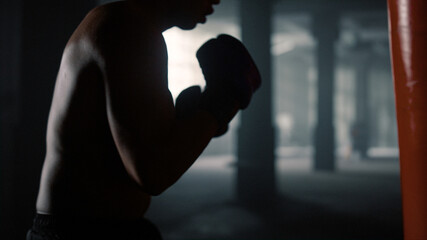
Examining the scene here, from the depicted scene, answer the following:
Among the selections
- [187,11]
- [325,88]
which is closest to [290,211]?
[187,11]

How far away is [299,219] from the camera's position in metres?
3.66

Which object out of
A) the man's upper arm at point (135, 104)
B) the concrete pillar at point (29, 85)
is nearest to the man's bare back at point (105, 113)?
the man's upper arm at point (135, 104)

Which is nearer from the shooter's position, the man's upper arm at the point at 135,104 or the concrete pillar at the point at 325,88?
the man's upper arm at the point at 135,104

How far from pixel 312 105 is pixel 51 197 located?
1560cm

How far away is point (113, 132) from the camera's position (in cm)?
60

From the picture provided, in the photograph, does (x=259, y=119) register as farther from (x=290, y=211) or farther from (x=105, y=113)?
(x=105, y=113)

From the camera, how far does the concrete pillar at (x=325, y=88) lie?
24.1ft

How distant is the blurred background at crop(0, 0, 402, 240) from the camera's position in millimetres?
2021

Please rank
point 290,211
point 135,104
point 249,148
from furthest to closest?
point 249,148
point 290,211
point 135,104

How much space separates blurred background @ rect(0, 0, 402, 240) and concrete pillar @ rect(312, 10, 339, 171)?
0.02 m

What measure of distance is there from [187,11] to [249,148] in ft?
13.2

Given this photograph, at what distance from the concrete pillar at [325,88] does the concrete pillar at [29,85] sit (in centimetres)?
600

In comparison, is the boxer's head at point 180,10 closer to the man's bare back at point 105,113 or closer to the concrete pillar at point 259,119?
the man's bare back at point 105,113

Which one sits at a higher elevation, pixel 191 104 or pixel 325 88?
Answer: pixel 191 104
